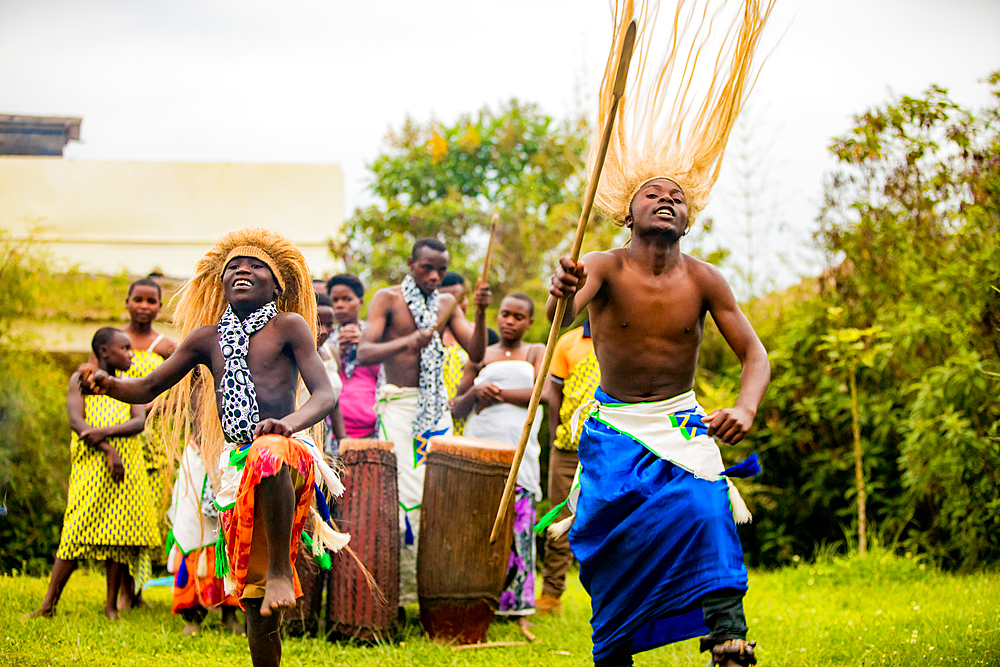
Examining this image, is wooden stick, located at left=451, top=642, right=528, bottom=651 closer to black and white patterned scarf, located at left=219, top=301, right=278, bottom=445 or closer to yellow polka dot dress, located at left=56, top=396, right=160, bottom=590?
black and white patterned scarf, located at left=219, top=301, right=278, bottom=445

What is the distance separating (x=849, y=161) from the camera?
8.66m

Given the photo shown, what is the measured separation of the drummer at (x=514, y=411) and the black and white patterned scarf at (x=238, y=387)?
226cm

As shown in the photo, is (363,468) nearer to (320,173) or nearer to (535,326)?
(535,326)

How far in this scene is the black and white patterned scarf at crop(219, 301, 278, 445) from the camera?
3.96 m

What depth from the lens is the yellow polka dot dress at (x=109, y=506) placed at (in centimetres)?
593

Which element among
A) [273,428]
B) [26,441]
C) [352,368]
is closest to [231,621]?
[352,368]

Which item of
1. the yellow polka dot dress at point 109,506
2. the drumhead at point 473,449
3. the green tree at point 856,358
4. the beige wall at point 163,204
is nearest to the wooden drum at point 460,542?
the drumhead at point 473,449

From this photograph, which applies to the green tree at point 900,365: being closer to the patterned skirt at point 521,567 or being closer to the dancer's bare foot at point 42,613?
the patterned skirt at point 521,567

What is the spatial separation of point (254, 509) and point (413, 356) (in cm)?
281

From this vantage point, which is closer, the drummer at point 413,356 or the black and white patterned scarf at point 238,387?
the black and white patterned scarf at point 238,387

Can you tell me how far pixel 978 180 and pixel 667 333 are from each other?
4.45 meters

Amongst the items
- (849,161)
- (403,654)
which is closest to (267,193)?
(849,161)

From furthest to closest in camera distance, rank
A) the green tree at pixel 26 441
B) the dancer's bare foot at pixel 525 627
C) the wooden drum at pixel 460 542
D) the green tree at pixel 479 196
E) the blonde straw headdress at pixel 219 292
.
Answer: the green tree at pixel 479 196 < the green tree at pixel 26 441 < the dancer's bare foot at pixel 525 627 < the wooden drum at pixel 460 542 < the blonde straw headdress at pixel 219 292

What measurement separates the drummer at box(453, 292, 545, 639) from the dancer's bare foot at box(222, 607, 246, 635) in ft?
5.06
